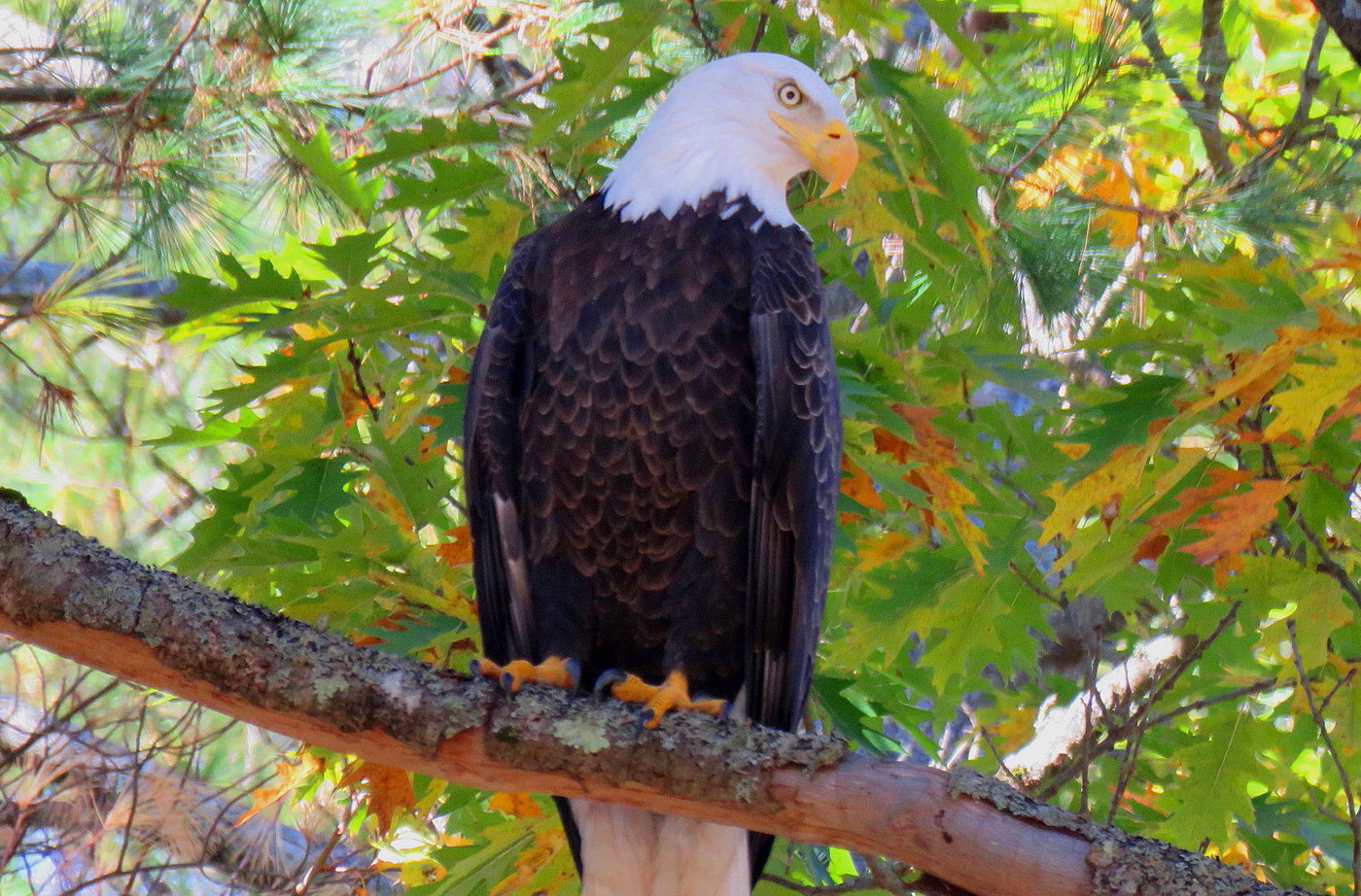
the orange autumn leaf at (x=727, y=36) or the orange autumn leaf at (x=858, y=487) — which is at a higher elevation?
the orange autumn leaf at (x=727, y=36)

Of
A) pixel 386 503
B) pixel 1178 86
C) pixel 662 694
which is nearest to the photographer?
pixel 662 694

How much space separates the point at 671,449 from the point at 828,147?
76cm

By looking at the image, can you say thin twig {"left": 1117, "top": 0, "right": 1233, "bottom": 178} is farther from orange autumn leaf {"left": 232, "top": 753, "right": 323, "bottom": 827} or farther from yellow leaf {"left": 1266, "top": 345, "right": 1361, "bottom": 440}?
orange autumn leaf {"left": 232, "top": 753, "right": 323, "bottom": 827}

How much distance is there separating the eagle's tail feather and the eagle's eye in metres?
1.54

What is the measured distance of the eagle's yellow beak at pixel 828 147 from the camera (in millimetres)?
2812

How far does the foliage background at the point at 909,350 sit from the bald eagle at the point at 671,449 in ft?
0.56

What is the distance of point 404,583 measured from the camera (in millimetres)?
2668

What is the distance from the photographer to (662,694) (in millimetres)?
2346

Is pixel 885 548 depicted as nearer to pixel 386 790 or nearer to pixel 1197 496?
pixel 1197 496

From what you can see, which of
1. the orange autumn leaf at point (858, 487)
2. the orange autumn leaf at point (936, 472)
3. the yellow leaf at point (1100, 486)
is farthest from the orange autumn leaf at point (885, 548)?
the yellow leaf at point (1100, 486)

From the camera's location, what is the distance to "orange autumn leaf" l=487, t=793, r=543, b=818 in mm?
3043

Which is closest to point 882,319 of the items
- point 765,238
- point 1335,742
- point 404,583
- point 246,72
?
point 765,238

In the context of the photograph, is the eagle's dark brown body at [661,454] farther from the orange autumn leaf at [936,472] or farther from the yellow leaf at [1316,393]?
the yellow leaf at [1316,393]

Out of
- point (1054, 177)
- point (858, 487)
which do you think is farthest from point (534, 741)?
point (1054, 177)
